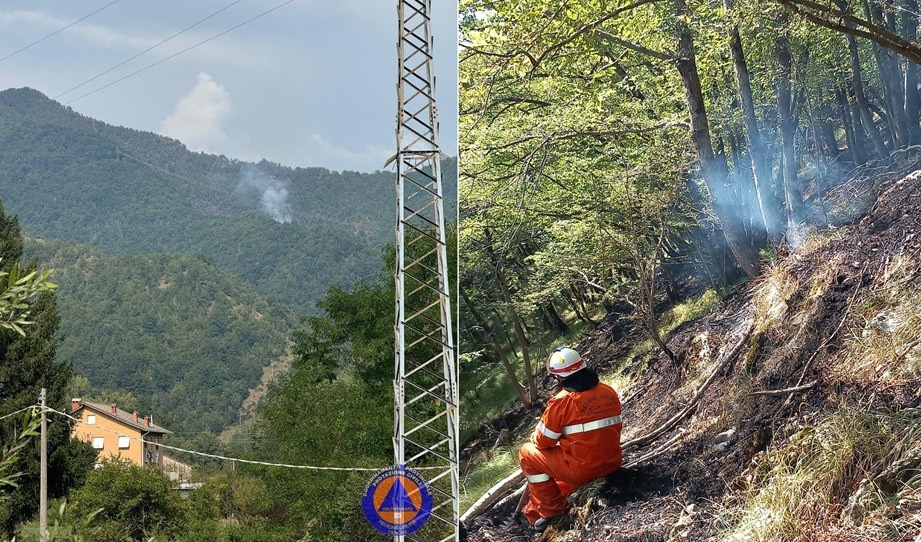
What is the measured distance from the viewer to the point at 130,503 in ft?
51.2

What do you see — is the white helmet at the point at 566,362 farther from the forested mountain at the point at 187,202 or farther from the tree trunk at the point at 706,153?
the forested mountain at the point at 187,202

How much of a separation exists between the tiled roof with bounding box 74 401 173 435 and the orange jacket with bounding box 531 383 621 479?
87.3ft

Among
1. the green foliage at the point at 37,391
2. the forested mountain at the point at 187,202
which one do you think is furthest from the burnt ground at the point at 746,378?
the forested mountain at the point at 187,202

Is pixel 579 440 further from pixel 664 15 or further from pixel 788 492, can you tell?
pixel 664 15

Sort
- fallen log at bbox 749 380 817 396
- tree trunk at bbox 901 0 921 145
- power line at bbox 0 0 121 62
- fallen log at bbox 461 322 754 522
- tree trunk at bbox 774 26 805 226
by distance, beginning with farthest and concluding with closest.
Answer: power line at bbox 0 0 121 62
fallen log at bbox 461 322 754 522
tree trunk at bbox 774 26 805 226
fallen log at bbox 749 380 817 396
tree trunk at bbox 901 0 921 145

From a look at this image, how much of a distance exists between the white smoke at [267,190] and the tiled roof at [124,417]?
725 inches

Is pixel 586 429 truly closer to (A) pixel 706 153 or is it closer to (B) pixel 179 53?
(A) pixel 706 153

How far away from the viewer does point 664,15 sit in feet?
11.0

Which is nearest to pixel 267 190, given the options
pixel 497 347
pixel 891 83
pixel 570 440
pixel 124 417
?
pixel 124 417

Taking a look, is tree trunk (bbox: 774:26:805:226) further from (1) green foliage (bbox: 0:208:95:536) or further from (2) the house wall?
(2) the house wall

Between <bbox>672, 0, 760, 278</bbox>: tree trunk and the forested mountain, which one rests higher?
the forested mountain

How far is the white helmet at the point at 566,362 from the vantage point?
138 inches

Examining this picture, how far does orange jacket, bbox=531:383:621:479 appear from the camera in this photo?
336 cm

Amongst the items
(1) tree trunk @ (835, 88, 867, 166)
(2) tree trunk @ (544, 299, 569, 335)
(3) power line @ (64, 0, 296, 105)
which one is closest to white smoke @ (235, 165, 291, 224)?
(3) power line @ (64, 0, 296, 105)
